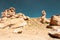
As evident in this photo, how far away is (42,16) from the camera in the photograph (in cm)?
5103

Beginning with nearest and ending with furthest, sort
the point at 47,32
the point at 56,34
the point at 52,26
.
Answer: the point at 56,34, the point at 47,32, the point at 52,26

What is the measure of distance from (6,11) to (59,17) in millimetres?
15646

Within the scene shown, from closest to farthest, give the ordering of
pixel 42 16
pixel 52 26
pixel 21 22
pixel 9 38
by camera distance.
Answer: pixel 9 38 < pixel 52 26 < pixel 21 22 < pixel 42 16

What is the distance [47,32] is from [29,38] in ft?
18.2

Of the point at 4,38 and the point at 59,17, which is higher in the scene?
the point at 59,17

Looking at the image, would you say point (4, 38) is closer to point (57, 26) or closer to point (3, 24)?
point (3, 24)

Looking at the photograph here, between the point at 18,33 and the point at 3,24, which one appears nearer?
the point at 18,33

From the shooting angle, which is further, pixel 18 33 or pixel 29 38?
pixel 18 33

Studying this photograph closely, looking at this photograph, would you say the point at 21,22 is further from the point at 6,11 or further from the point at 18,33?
the point at 6,11

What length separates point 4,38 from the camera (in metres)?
25.5

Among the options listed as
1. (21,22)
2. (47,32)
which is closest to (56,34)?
(47,32)

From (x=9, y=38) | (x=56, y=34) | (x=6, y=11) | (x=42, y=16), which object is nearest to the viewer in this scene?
(x=9, y=38)

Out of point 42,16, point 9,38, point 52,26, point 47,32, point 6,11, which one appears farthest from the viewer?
point 42,16

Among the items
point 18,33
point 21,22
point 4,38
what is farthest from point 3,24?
point 4,38
